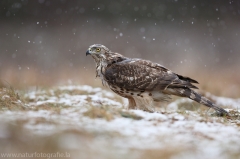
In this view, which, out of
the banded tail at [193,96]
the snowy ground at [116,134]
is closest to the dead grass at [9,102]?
the snowy ground at [116,134]

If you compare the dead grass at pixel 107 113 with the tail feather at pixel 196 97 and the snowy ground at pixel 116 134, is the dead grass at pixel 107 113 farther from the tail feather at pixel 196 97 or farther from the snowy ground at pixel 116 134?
the tail feather at pixel 196 97

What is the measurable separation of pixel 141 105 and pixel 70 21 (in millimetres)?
11324

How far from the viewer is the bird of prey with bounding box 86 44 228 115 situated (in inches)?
255

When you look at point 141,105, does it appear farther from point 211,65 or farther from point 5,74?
point 211,65

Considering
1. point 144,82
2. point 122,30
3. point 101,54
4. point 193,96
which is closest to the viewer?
point 144,82

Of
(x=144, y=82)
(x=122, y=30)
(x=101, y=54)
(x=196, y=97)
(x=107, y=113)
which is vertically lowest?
(x=107, y=113)

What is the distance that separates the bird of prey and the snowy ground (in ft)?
2.26

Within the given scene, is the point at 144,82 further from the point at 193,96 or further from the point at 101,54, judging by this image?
the point at 101,54

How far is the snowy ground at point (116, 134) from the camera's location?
3.82 meters

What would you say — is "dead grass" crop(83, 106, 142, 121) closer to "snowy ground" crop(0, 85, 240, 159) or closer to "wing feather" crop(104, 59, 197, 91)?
"snowy ground" crop(0, 85, 240, 159)

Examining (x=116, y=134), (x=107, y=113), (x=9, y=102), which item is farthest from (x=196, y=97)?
(x=9, y=102)

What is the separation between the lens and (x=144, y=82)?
6480 millimetres

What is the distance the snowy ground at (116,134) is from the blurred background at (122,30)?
9.38m

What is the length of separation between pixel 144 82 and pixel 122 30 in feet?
34.3
